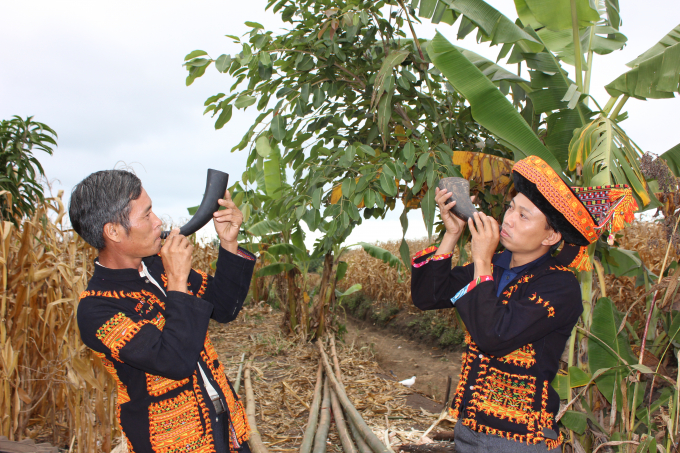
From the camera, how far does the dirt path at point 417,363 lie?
4414 millimetres

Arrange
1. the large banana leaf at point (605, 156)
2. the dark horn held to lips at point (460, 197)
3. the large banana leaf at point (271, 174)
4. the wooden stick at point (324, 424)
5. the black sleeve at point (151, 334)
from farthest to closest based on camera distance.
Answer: the large banana leaf at point (271, 174)
the wooden stick at point (324, 424)
the large banana leaf at point (605, 156)
the dark horn held to lips at point (460, 197)
the black sleeve at point (151, 334)

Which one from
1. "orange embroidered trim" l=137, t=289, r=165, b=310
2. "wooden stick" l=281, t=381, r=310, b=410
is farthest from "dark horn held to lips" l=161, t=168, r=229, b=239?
"wooden stick" l=281, t=381, r=310, b=410

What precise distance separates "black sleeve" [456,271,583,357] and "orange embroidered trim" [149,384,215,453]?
0.78 meters

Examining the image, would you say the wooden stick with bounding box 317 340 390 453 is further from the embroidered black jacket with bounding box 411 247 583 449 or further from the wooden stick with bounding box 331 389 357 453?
the embroidered black jacket with bounding box 411 247 583 449

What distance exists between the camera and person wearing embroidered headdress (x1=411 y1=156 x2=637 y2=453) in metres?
1.18

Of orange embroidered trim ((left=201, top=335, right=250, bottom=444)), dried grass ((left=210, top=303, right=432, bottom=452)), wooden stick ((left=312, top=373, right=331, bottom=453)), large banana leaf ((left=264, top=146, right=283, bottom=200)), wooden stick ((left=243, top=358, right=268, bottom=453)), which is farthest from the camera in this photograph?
large banana leaf ((left=264, top=146, right=283, bottom=200))

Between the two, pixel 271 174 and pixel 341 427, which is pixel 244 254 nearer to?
pixel 341 427

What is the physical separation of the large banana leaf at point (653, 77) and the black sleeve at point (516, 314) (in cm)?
150

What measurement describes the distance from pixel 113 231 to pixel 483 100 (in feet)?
5.77

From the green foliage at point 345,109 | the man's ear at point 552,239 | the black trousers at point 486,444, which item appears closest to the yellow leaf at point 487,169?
the green foliage at point 345,109

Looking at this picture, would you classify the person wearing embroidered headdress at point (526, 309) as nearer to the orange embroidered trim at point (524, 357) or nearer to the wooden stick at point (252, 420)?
the orange embroidered trim at point (524, 357)

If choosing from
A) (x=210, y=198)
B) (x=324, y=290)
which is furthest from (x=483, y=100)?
(x=324, y=290)

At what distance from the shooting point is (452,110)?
10.1ft

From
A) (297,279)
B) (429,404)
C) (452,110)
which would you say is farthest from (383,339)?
(452,110)
